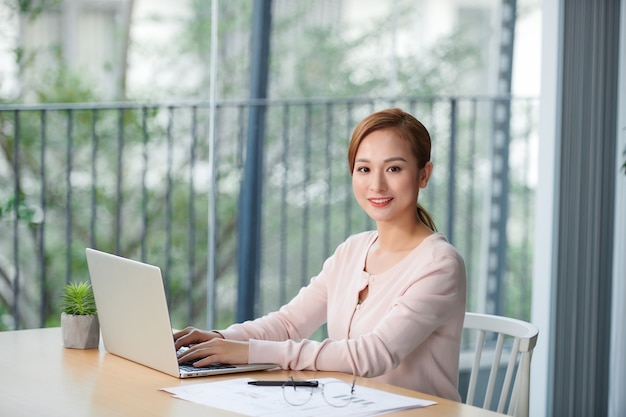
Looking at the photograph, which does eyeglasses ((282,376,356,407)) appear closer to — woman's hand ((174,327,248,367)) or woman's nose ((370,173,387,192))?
woman's hand ((174,327,248,367))

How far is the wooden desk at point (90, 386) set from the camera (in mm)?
1573

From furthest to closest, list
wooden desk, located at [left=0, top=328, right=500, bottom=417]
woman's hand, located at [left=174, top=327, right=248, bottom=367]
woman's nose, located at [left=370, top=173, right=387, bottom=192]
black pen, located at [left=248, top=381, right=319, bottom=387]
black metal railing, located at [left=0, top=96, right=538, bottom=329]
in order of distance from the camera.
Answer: black metal railing, located at [left=0, top=96, right=538, bottom=329]
woman's nose, located at [left=370, top=173, right=387, bottom=192]
woman's hand, located at [left=174, top=327, right=248, bottom=367]
black pen, located at [left=248, top=381, right=319, bottom=387]
wooden desk, located at [left=0, top=328, right=500, bottom=417]

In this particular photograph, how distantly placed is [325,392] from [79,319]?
0.67 m

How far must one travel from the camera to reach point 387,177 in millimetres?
2111

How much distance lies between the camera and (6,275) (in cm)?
420

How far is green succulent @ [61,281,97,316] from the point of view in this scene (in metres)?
2.14

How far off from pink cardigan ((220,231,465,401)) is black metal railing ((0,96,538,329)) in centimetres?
170

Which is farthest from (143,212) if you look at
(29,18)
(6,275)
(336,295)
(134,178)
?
(336,295)

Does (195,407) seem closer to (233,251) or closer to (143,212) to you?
(143,212)

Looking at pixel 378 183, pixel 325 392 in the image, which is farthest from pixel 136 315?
pixel 378 183

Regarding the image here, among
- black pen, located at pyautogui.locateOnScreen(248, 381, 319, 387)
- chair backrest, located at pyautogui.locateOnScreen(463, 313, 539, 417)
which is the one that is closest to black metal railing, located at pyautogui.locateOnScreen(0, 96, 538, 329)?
chair backrest, located at pyautogui.locateOnScreen(463, 313, 539, 417)

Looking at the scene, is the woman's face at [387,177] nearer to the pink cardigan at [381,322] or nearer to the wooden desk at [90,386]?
the pink cardigan at [381,322]

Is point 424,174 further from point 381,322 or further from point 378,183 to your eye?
point 381,322

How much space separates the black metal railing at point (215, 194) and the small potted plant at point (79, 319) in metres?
1.76
